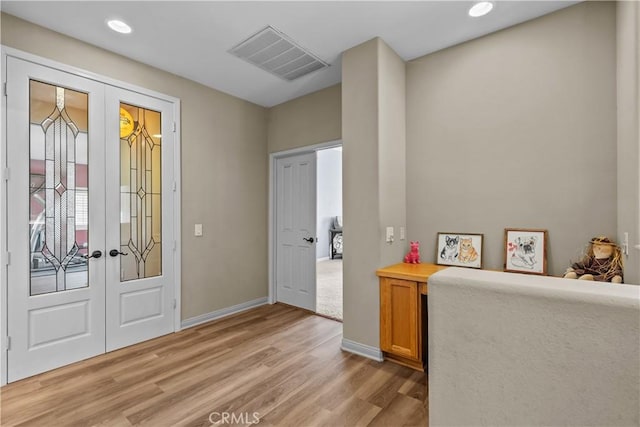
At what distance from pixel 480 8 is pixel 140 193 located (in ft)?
11.5

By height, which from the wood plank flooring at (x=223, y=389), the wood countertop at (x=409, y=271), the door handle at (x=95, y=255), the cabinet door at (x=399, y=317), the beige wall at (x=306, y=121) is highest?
the beige wall at (x=306, y=121)

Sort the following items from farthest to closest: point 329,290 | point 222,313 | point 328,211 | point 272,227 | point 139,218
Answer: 1. point 328,211
2. point 329,290
3. point 272,227
4. point 222,313
5. point 139,218

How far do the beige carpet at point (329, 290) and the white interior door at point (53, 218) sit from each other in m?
2.48

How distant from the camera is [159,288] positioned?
3.26 meters

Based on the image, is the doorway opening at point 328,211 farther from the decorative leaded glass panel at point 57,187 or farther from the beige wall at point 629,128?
the beige wall at point 629,128

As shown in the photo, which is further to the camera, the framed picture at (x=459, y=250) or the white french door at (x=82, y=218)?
the framed picture at (x=459, y=250)

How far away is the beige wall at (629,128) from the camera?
5.49 ft

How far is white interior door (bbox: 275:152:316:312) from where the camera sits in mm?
4102

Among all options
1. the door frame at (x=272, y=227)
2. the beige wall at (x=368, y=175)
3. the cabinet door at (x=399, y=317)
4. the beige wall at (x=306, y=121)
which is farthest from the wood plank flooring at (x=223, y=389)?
the beige wall at (x=306, y=121)

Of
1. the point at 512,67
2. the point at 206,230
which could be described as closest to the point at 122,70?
the point at 206,230

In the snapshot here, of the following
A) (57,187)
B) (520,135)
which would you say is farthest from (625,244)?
(57,187)

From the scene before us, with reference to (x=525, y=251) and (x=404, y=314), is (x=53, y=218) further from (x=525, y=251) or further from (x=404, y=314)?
(x=525, y=251)

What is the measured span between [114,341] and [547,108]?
434cm

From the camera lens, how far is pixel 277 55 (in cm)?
300
